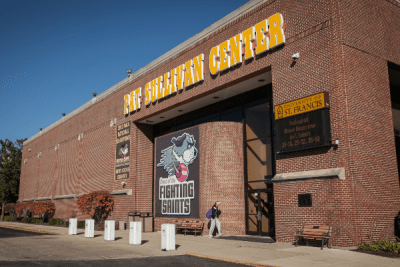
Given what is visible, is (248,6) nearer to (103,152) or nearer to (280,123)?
(280,123)

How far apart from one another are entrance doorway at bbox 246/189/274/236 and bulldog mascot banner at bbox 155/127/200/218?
3159 mm

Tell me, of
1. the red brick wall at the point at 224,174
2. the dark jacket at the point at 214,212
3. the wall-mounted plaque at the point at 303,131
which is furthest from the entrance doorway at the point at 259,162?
the wall-mounted plaque at the point at 303,131

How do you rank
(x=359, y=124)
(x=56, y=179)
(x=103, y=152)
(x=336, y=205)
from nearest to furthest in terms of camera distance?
(x=336, y=205) < (x=359, y=124) < (x=103, y=152) < (x=56, y=179)

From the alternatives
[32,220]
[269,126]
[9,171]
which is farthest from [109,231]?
[9,171]

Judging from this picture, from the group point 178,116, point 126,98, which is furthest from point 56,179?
point 178,116

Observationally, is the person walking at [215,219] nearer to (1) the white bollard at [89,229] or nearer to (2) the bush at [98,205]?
(1) the white bollard at [89,229]

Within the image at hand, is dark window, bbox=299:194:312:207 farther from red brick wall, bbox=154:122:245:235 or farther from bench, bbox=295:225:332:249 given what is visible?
red brick wall, bbox=154:122:245:235

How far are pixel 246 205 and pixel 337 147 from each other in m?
7.45

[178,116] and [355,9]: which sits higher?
[355,9]

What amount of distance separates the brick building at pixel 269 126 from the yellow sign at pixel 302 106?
0.06m

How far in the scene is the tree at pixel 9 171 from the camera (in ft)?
170

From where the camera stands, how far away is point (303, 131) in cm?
1552

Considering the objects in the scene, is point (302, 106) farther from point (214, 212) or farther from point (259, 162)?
point (214, 212)

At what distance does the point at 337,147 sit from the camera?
14.5 m
